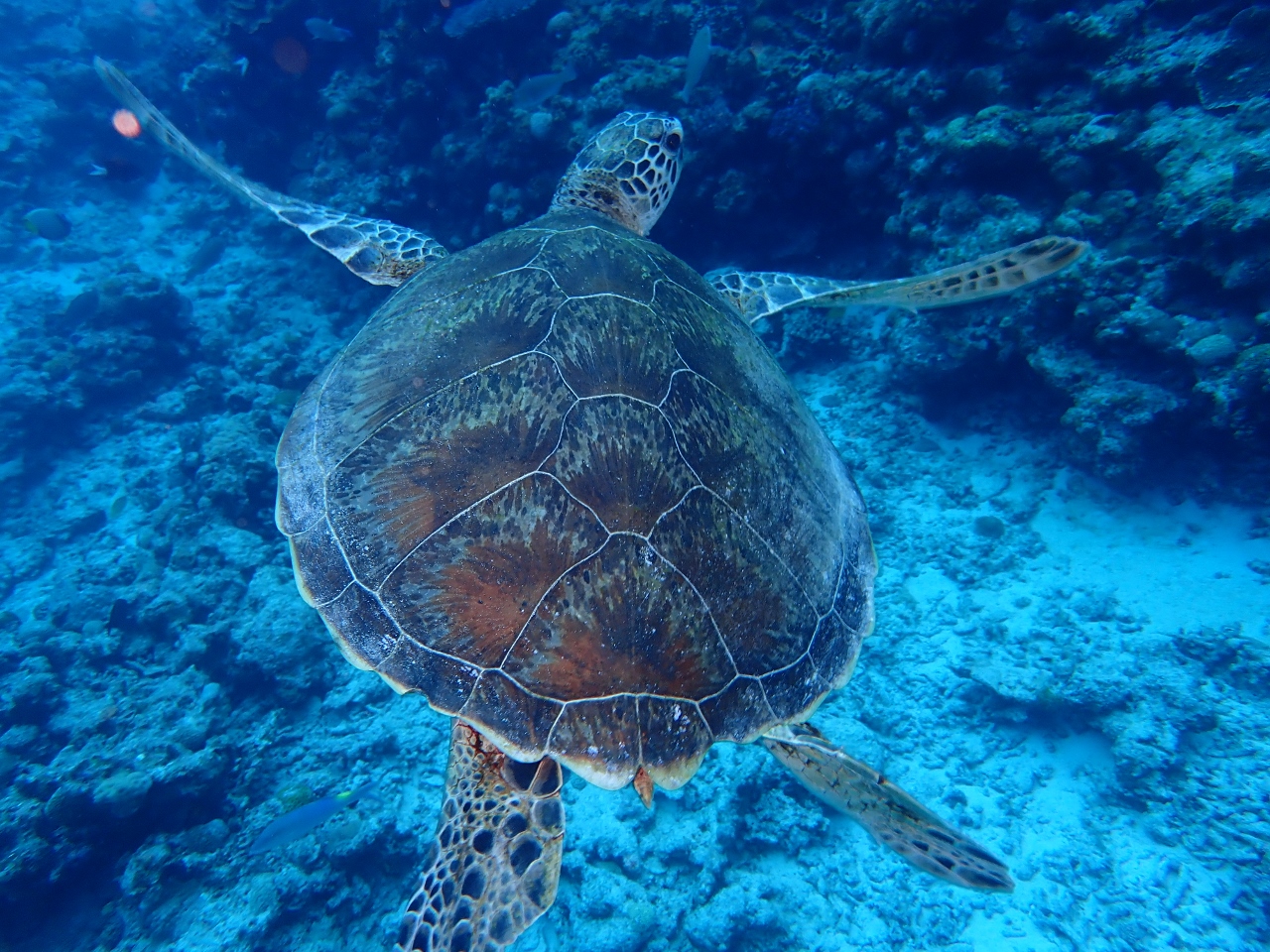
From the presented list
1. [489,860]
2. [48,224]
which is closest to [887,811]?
[489,860]

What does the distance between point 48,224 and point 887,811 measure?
14.5m

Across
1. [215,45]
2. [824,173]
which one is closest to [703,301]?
[824,173]

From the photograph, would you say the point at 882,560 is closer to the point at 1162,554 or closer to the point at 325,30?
the point at 1162,554

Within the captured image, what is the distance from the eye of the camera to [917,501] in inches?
193

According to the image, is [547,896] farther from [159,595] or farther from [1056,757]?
[159,595]

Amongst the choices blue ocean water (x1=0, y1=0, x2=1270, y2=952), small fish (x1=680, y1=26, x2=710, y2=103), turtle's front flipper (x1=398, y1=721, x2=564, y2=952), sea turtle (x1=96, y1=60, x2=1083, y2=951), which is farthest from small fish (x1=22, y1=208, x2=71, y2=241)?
turtle's front flipper (x1=398, y1=721, x2=564, y2=952)

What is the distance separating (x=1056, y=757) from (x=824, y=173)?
542cm

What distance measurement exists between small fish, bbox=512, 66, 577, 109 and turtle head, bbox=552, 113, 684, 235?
221 cm

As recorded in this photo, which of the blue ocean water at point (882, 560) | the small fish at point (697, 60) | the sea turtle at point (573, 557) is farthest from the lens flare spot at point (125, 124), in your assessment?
the sea turtle at point (573, 557)

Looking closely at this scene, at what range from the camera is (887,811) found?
1.95 meters

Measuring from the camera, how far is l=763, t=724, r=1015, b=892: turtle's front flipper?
185cm

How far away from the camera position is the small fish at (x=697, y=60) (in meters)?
5.23

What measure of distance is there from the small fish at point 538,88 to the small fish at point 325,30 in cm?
354

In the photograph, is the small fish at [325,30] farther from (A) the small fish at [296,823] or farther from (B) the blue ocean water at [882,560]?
(A) the small fish at [296,823]
